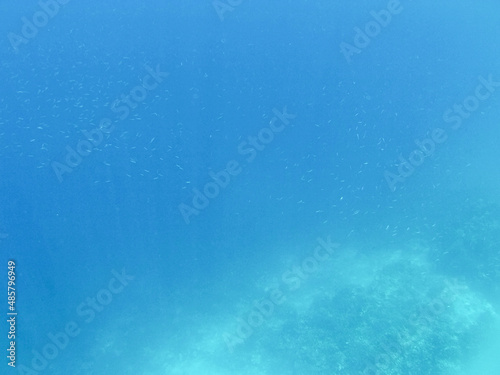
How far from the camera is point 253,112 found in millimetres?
7727

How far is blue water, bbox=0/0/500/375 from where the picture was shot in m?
6.85

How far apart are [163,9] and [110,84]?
204cm

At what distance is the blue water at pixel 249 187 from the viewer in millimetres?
6852

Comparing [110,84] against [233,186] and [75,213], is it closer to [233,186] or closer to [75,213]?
[75,213]

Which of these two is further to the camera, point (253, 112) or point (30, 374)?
point (253, 112)

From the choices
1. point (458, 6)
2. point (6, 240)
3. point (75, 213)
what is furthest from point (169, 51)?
point (458, 6)

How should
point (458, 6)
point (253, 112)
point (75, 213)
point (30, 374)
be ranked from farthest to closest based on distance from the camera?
point (458, 6), point (253, 112), point (75, 213), point (30, 374)

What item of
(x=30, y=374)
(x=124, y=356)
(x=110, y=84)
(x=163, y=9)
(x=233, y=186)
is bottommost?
(x=124, y=356)

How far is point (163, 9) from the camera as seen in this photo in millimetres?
7953

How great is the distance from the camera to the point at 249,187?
24.7 feet

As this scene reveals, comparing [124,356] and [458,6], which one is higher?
[458,6]

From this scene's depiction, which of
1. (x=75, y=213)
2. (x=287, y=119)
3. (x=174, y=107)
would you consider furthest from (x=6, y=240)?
(x=287, y=119)

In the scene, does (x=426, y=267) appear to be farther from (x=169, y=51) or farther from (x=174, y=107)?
(x=169, y=51)

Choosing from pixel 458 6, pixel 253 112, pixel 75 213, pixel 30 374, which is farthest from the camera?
pixel 458 6
